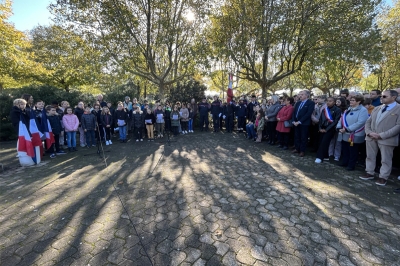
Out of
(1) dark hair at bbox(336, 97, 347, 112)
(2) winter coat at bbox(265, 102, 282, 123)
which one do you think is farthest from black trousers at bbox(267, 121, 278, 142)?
(1) dark hair at bbox(336, 97, 347, 112)

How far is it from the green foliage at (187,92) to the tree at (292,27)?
123 inches

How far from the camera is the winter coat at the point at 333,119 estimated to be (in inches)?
255

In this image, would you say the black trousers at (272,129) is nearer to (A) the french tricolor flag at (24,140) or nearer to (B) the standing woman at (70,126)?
(B) the standing woman at (70,126)

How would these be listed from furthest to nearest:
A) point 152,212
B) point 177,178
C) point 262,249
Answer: point 177,178 → point 152,212 → point 262,249

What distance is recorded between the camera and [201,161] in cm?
699

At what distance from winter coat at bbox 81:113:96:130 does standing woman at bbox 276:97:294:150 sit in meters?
8.06

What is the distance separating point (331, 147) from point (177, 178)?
5.53 meters

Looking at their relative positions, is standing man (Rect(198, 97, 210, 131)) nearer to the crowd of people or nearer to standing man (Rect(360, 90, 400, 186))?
the crowd of people

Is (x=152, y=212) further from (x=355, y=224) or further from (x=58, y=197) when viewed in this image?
(x=355, y=224)

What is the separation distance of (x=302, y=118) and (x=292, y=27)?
1000 centimetres

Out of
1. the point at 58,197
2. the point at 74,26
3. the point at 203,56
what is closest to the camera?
the point at 58,197

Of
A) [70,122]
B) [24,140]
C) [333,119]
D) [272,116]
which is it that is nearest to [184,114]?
[272,116]

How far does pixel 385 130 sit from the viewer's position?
4812 mm

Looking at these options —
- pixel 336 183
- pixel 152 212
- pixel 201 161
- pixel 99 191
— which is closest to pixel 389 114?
pixel 336 183
